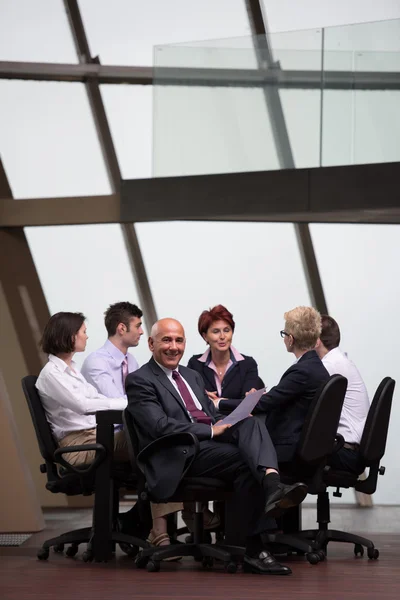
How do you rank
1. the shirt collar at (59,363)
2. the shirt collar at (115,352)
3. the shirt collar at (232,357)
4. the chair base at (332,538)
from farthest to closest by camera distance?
the shirt collar at (232,357) → the shirt collar at (115,352) → the chair base at (332,538) → the shirt collar at (59,363)

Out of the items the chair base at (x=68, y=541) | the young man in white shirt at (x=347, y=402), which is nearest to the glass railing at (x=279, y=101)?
the young man in white shirt at (x=347, y=402)

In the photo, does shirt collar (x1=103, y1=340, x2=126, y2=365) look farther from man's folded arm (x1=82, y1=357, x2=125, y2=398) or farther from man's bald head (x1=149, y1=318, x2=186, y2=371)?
man's bald head (x1=149, y1=318, x2=186, y2=371)

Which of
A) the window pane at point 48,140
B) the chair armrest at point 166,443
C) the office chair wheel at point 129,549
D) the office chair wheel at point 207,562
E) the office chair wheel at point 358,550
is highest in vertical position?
the window pane at point 48,140

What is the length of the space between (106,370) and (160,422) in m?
1.02


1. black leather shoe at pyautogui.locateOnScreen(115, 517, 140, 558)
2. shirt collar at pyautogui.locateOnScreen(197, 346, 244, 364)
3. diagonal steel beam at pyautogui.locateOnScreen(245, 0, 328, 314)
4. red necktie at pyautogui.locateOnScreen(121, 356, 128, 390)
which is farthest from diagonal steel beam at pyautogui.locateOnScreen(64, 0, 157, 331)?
black leather shoe at pyautogui.locateOnScreen(115, 517, 140, 558)

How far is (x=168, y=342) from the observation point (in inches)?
183

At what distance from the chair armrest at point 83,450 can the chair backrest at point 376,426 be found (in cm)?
138

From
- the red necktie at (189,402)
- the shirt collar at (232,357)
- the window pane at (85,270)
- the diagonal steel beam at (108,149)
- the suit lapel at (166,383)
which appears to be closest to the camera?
the suit lapel at (166,383)

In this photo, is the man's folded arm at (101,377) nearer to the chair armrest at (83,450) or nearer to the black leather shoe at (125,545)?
the chair armrest at (83,450)

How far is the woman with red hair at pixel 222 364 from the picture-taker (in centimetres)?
565

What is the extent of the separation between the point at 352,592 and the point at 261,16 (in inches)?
237

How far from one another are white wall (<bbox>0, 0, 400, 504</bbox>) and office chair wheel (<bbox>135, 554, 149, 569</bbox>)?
3.80m

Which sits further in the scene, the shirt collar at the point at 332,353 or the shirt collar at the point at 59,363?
the shirt collar at the point at 332,353

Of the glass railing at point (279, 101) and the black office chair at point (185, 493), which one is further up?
the glass railing at point (279, 101)
